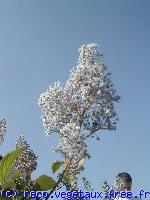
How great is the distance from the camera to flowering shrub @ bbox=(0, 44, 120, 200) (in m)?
4.93

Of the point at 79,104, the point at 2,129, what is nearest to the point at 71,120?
the point at 79,104

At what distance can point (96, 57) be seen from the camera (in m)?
6.54

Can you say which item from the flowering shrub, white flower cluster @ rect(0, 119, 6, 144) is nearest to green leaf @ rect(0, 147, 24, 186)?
the flowering shrub

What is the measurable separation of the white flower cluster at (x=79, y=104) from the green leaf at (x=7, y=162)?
84 centimetres

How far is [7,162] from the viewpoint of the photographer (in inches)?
177

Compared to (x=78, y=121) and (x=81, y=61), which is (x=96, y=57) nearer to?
(x=81, y=61)

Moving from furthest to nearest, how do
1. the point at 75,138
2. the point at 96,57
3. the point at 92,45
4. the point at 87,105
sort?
the point at 92,45
the point at 96,57
the point at 87,105
the point at 75,138

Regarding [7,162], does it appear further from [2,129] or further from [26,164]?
[2,129]

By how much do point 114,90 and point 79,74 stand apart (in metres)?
0.61

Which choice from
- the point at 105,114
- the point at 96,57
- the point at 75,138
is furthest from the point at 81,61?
the point at 75,138

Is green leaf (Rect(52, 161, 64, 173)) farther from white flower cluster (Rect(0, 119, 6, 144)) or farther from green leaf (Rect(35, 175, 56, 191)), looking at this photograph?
white flower cluster (Rect(0, 119, 6, 144))

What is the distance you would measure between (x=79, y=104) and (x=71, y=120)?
1.21 ft

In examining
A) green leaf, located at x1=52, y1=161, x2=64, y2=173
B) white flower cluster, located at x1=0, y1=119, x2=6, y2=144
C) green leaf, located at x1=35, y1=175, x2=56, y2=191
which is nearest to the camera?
green leaf, located at x1=35, y1=175, x2=56, y2=191

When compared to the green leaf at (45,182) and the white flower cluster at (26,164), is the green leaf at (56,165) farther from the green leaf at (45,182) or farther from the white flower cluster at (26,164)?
the white flower cluster at (26,164)
